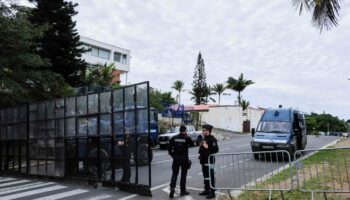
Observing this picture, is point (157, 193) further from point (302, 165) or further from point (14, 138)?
point (14, 138)

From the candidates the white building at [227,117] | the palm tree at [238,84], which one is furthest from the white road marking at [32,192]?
the palm tree at [238,84]

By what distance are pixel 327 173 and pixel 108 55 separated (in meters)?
67.8

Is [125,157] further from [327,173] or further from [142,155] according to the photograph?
[327,173]

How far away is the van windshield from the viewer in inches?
765

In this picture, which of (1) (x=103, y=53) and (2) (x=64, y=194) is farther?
(1) (x=103, y=53)

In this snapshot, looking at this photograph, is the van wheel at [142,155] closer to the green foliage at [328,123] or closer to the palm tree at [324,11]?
the palm tree at [324,11]

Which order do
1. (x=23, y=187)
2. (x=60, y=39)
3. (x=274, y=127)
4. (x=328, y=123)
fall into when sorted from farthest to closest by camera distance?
(x=328, y=123), (x=60, y=39), (x=274, y=127), (x=23, y=187)

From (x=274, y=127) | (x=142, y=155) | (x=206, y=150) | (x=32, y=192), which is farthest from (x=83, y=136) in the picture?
(x=274, y=127)

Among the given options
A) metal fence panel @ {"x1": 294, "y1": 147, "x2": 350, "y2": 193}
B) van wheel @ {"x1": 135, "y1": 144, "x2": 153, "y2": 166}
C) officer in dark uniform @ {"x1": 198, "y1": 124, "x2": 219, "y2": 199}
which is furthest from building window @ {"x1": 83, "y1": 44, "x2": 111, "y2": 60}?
metal fence panel @ {"x1": 294, "y1": 147, "x2": 350, "y2": 193}

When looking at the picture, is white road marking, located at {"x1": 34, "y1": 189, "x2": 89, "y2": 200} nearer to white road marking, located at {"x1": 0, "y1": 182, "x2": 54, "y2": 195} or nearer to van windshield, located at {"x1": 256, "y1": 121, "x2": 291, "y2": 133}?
white road marking, located at {"x1": 0, "y1": 182, "x2": 54, "y2": 195}

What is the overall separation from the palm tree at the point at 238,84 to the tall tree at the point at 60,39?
50.1 metres

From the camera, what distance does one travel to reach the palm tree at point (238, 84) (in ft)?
238

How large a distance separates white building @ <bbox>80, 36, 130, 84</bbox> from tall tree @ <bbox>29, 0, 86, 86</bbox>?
39088 millimetres

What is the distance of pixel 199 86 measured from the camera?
78188mm
